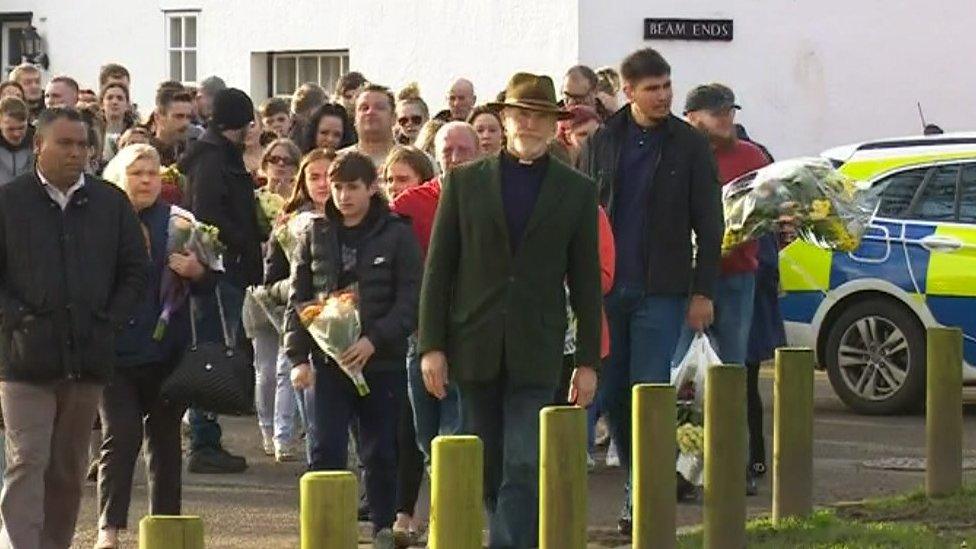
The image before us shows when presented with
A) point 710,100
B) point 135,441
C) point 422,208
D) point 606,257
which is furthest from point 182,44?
point 606,257

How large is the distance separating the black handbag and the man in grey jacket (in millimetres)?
3101

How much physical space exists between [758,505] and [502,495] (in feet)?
10.7

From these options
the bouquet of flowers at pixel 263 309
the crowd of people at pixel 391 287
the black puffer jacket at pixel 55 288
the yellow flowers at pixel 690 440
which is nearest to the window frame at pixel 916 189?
the crowd of people at pixel 391 287

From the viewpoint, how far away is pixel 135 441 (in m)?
10.9

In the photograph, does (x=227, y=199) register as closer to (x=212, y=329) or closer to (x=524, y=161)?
(x=212, y=329)

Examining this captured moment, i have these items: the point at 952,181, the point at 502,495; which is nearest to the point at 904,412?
the point at 952,181

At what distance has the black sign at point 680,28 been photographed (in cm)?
2466

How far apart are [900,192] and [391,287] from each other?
6.34 meters

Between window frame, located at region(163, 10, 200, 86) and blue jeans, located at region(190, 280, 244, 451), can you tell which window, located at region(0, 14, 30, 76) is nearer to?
window frame, located at region(163, 10, 200, 86)

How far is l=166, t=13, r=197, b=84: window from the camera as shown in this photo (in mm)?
28672

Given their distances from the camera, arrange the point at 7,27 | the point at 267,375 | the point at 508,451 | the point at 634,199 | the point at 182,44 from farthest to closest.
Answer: the point at 7,27 → the point at 182,44 → the point at 267,375 → the point at 634,199 → the point at 508,451

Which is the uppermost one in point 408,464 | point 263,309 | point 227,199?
point 227,199

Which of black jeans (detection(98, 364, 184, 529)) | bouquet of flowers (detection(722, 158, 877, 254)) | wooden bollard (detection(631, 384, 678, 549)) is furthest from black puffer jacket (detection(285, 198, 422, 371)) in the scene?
bouquet of flowers (detection(722, 158, 877, 254))

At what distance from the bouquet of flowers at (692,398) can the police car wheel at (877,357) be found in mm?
4531
